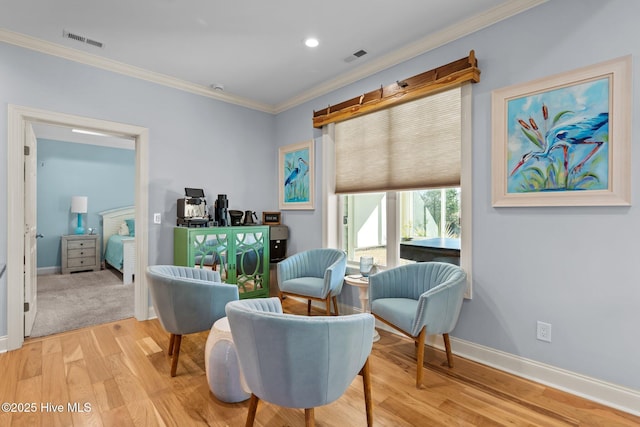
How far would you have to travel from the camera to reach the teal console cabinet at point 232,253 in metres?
3.47

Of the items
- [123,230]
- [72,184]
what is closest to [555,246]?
[123,230]

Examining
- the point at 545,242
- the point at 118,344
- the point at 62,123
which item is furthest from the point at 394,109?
the point at 118,344

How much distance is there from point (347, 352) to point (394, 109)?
7.99 ft

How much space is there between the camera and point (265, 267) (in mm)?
4070

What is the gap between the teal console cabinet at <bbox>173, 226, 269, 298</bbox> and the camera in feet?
11.4

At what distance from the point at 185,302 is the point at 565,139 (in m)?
2.82

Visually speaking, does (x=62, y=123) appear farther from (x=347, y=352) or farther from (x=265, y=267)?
(x=347, y=352)

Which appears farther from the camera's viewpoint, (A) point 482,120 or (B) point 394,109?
(B) point 394,109

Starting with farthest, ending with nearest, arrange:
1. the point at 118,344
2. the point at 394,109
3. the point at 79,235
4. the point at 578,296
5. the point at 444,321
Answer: the point at 79,235
the point at 394,109
the point at 118,344
the point at 444,321
the point at 578,296

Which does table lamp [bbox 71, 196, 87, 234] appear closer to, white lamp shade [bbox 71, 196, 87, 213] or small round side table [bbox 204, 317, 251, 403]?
white lamp shade [bbox 71, 196, 87, 213]

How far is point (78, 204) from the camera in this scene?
240 inches

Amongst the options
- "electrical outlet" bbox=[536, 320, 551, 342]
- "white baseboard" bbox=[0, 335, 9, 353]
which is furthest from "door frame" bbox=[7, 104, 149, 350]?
"electrical outlet" bbox=[536, 320, 551, 342]

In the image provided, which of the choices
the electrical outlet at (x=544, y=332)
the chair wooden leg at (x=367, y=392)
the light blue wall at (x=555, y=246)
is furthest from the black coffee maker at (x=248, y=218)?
the electrical outlet at (x=544, y=332)

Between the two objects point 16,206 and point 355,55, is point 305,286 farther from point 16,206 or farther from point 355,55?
point 16,206
